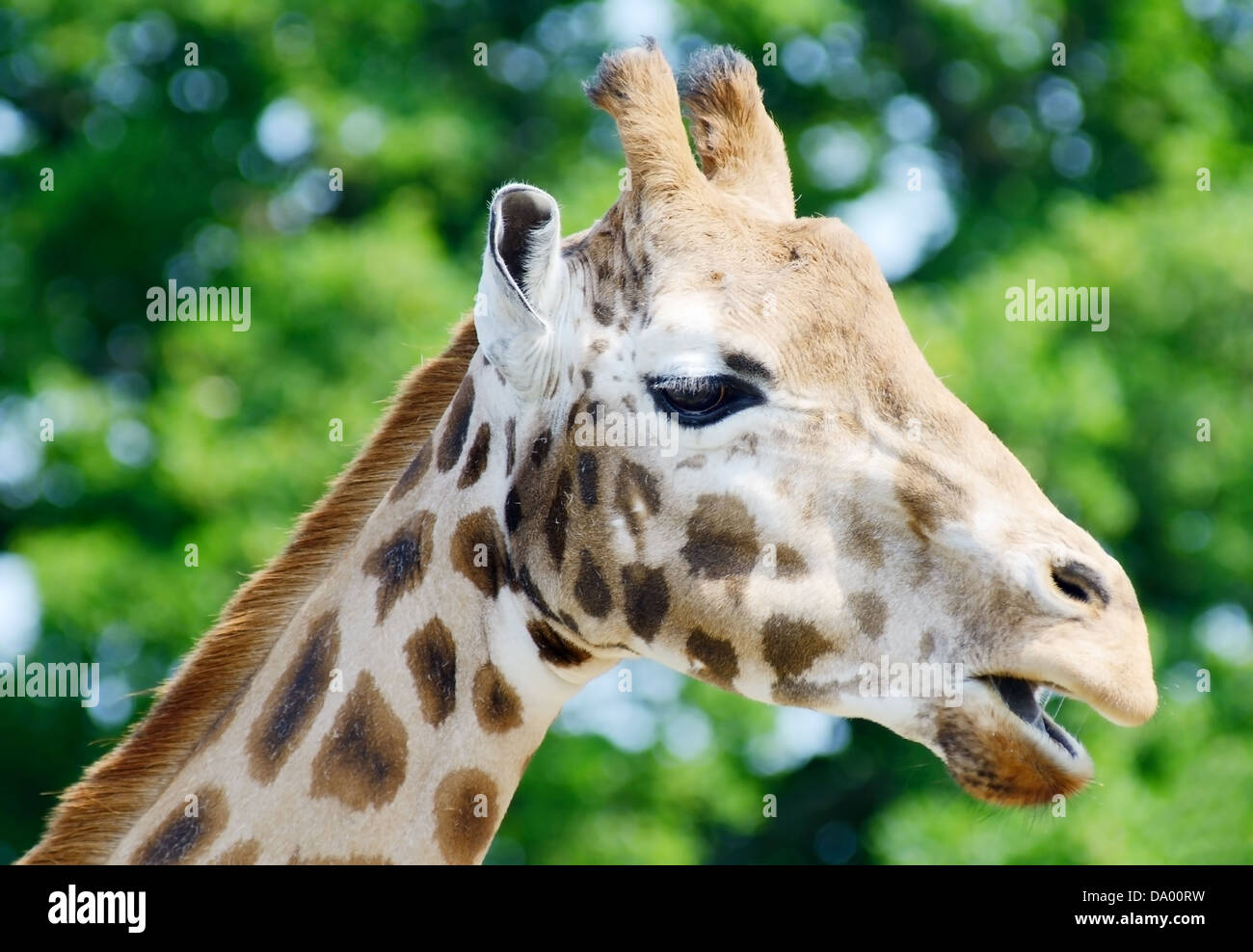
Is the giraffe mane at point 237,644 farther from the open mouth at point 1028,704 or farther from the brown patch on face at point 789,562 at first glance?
the open mouth at point 1028,704

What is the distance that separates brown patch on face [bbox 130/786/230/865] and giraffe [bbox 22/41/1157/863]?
1 centimetres

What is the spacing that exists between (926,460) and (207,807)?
220cm

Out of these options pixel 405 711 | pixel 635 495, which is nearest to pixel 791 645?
pixel 635 495

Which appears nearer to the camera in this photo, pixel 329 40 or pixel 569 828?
pixel 569 828

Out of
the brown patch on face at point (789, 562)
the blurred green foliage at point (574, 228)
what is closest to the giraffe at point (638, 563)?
the brown patch on face at point (789, 562)

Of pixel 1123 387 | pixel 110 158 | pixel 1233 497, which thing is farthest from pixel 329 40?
pixel 1233 497

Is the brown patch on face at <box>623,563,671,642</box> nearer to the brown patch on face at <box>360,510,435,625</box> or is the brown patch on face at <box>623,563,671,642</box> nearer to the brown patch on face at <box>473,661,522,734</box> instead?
the brown patch on face at <box>473,661,522,734</box>

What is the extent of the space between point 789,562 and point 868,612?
0.80ft

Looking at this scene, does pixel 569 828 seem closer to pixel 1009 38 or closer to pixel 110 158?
pixel 110 158

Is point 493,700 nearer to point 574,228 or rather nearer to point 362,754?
point 362,754

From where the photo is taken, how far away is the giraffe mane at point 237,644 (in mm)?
4527

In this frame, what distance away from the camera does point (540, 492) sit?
4242 mm

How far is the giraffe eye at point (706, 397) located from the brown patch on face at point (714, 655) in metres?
0.57

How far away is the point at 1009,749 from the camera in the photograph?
3.74 m
